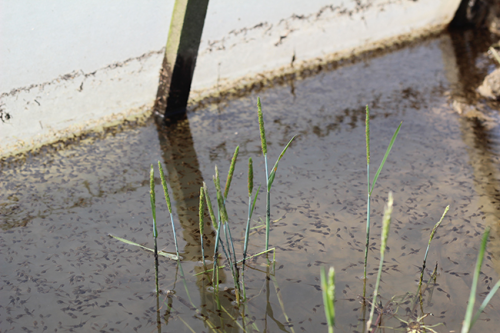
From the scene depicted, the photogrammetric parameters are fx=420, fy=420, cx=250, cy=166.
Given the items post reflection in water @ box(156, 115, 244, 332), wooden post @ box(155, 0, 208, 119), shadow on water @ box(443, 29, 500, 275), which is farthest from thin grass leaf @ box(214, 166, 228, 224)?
wooden post @ box(155, 0, 208, 119)

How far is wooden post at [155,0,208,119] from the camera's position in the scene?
9.27 ft

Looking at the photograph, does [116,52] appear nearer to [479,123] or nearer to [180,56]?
[180,56]

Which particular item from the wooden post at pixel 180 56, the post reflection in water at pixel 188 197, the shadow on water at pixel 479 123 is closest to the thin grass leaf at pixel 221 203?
the post reflection in water at pixel 188 197

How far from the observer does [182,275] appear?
1794 mm

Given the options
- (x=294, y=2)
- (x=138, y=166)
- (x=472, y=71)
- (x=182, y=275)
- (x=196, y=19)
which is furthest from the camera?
(x=472, y=71)

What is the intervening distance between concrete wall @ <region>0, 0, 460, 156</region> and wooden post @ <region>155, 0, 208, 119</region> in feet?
0.32

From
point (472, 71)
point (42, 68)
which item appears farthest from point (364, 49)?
point (42, 68)

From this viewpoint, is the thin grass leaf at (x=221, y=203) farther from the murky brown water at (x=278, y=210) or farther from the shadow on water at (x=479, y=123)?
the shadow on water at (x=479, y=123)

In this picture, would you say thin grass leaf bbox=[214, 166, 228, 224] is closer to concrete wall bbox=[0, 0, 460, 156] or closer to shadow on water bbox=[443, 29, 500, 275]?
shadow on water bbox=[443, 29, 500, 275]

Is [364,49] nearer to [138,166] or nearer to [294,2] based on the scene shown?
[294,2]

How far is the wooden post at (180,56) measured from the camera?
111 inches

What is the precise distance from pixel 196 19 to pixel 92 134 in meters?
1.07

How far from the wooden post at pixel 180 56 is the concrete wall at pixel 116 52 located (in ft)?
0.32

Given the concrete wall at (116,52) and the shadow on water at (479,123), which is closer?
the shadow on water at (479,123)
